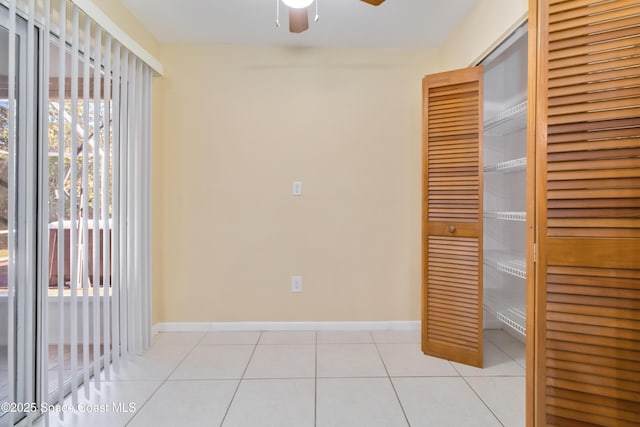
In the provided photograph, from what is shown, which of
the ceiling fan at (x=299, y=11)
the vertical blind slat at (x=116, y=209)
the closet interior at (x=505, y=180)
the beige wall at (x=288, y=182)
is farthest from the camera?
the beige wall at (x=288, y=182)

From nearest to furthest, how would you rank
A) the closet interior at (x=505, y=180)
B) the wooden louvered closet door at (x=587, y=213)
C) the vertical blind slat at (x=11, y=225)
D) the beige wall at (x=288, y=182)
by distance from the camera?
the wooden louvered closet door at (x=587, y=213), the vertical blind slat at (x=11, y=225), the closet interior at (x=505, y=180), the beige wall at (x=288, y=182)

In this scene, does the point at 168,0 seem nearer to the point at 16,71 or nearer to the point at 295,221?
the point at 16,71

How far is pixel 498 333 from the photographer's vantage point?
264 cm

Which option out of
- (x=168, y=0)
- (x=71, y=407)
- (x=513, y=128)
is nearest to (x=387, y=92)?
(x=513, y=128)

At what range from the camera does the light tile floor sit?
1.58 meters

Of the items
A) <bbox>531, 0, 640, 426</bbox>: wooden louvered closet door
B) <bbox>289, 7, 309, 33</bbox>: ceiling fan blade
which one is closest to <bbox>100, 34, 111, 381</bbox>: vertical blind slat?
<bbox>289, 7, 309, 33</bbox>: ceiling fan blade

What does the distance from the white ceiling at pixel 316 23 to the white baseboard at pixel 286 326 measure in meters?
2.32

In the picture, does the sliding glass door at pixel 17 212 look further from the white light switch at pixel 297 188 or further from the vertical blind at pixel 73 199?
the white light switch at pixel 297 188

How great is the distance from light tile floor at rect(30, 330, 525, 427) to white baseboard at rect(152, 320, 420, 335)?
5.9 inches

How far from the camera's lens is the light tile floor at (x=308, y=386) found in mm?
1585

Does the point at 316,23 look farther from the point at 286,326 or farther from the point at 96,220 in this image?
the point at 286,326

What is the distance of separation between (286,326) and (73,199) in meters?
1.77

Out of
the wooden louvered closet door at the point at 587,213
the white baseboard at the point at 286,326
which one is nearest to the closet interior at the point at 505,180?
the white baseboard at the point at 286,326

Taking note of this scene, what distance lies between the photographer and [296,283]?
105 inches
